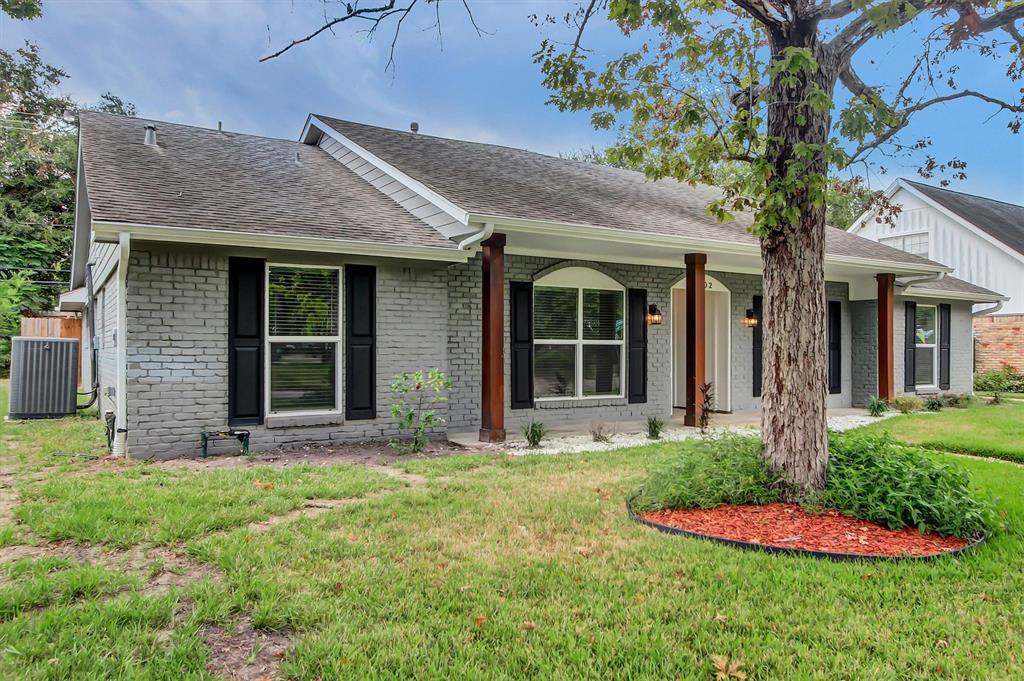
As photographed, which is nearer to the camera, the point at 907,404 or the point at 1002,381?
the point at 907,404

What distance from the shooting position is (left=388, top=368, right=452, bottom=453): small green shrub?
7578mm

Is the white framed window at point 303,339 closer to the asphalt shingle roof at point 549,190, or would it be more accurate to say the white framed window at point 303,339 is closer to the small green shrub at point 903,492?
the asphalt shingle roof at point 549,190

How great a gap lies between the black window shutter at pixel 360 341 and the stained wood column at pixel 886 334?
9.56m

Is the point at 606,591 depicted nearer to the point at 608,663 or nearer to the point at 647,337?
the point at 608,663

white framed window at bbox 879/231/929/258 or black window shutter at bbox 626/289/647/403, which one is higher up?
white framed window at bbox 879/231/929/258

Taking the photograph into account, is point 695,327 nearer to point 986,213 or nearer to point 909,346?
point 909,346

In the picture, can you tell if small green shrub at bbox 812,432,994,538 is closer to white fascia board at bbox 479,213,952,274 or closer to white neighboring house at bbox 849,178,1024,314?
white fascia board at bbox 479,213,952,274

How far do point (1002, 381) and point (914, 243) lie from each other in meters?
5.25

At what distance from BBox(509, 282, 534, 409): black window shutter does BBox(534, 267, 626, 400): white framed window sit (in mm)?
213

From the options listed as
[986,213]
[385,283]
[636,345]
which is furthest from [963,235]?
[385,283]

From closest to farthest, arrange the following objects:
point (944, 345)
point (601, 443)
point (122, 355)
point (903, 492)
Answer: point (903, 492)
point (122, 355)
point (601, 443)
point (944, 345)

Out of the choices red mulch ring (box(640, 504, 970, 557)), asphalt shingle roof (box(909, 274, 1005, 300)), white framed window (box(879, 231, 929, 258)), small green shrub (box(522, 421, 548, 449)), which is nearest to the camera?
red mulch ring (box(640, 504, 970, 557))

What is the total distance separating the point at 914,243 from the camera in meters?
20.3

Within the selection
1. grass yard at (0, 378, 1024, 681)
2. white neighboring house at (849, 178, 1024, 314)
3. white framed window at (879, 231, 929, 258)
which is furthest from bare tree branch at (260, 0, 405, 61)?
white framed window at (879, 231, 929, 258)
